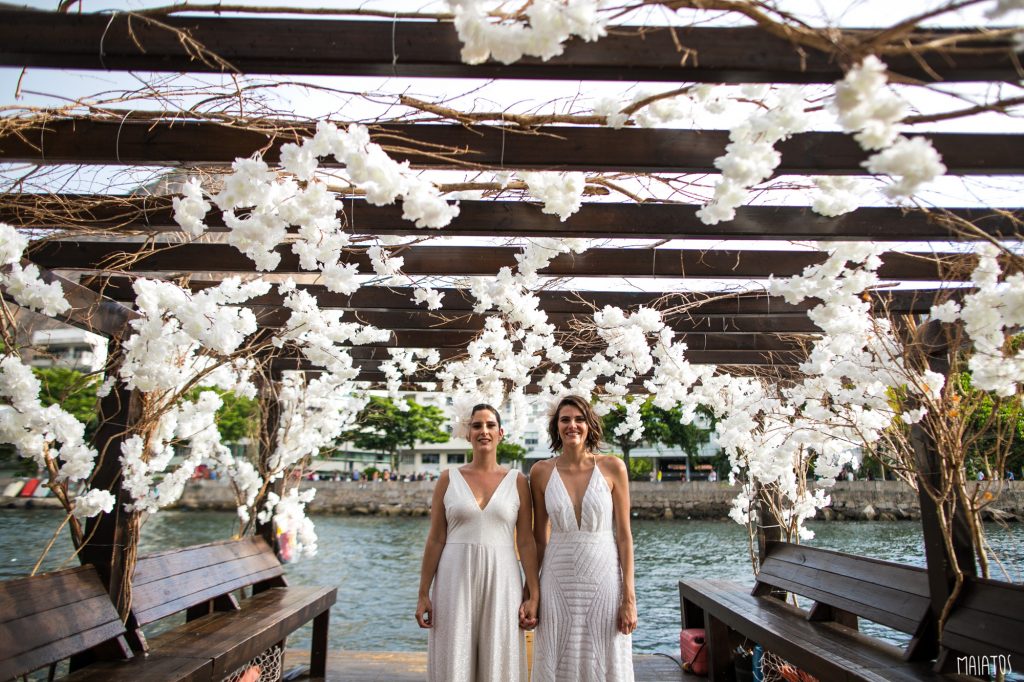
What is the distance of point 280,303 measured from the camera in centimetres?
459

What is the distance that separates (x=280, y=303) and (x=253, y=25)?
295 cm

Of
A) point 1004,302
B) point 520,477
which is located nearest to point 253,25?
point 520,477

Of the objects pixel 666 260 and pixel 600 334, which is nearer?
pixel 666 260

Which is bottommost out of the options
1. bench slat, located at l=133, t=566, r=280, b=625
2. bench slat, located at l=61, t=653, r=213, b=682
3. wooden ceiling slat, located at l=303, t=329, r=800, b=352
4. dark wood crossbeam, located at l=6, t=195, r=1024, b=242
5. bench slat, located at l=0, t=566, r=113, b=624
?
bench slat, located at l=61, t=653, r=213, b=682

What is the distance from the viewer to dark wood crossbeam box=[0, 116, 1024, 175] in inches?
91.1

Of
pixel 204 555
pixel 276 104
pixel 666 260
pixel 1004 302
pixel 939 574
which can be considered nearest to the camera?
pixel 276 104

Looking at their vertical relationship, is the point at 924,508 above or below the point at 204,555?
above

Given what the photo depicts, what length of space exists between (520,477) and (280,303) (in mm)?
2394

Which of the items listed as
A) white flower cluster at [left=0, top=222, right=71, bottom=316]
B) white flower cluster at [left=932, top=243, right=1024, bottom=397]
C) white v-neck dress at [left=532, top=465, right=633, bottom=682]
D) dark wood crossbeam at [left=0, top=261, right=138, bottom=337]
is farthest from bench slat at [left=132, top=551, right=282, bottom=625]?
white flower cluster at [left=932, top=243, right=1024, bottom=397]

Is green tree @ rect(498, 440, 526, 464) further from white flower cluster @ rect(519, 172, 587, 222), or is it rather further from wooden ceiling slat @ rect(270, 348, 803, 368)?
white flower cluster @ rect(519, 172, 587, 222)

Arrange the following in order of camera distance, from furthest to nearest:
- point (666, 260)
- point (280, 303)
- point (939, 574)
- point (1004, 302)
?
point (280, 303) → point (666, 260) → point (939, 574) → point (1004, 302)

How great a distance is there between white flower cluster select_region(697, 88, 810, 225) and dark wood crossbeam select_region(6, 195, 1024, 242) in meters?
0.72

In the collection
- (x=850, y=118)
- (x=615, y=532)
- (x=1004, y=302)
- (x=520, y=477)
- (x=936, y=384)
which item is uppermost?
(x=850, y=118)

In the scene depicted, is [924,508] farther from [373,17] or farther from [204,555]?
[204,555]
